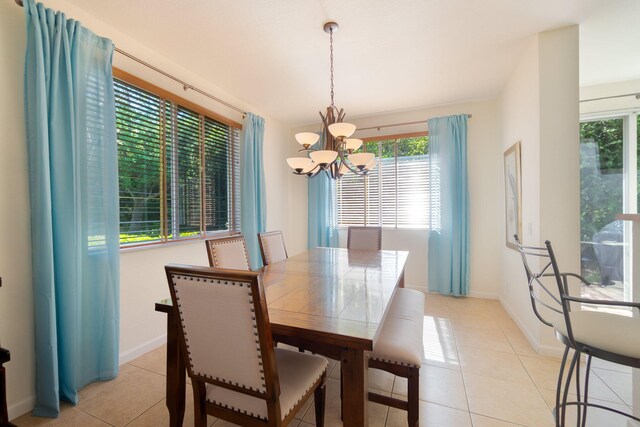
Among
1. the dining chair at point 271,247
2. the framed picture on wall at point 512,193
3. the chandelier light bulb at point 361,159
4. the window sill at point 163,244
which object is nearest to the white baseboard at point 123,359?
the window sill at point 163,244

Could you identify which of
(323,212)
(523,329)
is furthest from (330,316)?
(323,212)

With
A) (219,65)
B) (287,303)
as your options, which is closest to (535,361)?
(287,303)

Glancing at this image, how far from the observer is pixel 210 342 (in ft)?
3.30

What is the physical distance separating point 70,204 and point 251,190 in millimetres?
1839

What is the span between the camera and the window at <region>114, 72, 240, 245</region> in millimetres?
2197

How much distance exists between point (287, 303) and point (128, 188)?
180 cm

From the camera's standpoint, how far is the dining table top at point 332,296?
1.02 m

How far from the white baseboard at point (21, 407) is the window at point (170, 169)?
1.06 m

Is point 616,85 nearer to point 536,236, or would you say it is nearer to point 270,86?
point 536,236

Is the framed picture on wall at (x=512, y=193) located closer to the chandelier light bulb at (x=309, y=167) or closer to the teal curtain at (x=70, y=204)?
the chandelier light bulb at (x=309, y=167)

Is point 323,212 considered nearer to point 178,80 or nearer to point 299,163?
point 299,163

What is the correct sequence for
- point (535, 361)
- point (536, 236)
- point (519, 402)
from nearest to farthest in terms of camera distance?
point (519, 402)
point (535, 361)
point (536, 236)

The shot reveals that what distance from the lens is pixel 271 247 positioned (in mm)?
2521

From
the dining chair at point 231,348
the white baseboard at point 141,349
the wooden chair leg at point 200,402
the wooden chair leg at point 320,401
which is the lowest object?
the white baseboard at point 141,349
